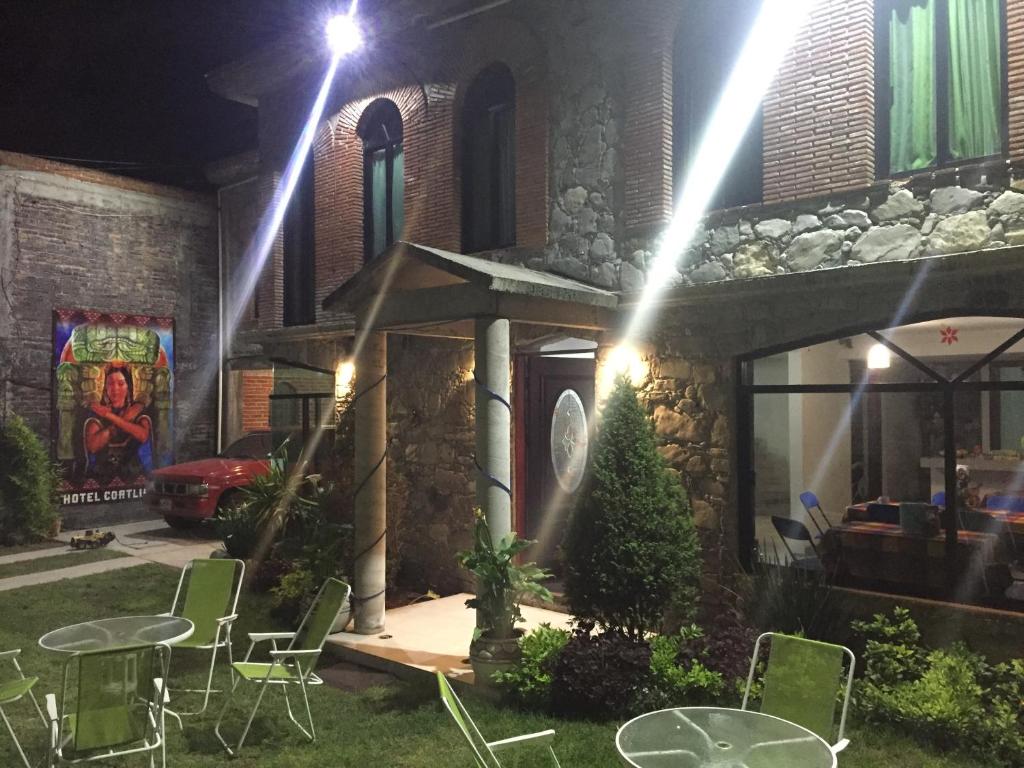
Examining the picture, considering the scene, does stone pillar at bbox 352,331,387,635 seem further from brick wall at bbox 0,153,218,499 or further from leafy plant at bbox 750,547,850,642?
brick wall at bbox 0,153,218,499

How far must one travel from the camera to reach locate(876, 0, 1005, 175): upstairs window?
19.1 feet

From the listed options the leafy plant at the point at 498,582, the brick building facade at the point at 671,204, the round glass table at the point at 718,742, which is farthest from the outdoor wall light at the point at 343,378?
the round glass table at the point at 718,742

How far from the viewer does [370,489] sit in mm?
7922

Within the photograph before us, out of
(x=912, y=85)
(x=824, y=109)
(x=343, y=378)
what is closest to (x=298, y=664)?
(x=343, y=378)

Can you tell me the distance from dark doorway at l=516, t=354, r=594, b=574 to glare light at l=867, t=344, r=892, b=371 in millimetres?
3158

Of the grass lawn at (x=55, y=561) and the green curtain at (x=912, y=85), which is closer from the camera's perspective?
the green curtain at (x=912, y=85)

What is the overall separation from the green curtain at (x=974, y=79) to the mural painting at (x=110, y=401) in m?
14.2

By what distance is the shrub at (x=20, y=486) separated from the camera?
1306 cm

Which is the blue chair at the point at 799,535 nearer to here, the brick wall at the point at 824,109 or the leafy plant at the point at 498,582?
the leafy plant at the point at 498,582

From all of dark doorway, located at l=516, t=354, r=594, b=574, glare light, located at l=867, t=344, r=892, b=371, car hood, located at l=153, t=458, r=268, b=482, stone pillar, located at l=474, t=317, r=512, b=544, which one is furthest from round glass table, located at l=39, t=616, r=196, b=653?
car hood, located at l=153, t=458, r=268, b=482

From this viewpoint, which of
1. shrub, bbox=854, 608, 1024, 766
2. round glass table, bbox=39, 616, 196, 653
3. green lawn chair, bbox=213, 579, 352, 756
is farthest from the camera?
green lawn chair, bbox=213, 579, 352, 756

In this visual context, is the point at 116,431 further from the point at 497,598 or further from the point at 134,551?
the point at 497,598

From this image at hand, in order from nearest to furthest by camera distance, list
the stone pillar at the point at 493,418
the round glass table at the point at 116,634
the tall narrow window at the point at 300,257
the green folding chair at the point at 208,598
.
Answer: the round glass table at the point at 116,634 < the green folding chair at the point at 208,598 < the stone pillar at the point at 493,418 < the tall narrow window at the point at 300,257

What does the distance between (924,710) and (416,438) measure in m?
6.32
